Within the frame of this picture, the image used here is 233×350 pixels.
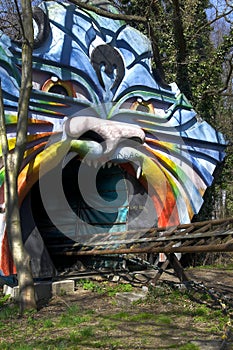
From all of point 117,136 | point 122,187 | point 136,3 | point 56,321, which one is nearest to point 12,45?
point 117,136

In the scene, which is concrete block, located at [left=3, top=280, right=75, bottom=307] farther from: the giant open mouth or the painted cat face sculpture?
the giant open mouth

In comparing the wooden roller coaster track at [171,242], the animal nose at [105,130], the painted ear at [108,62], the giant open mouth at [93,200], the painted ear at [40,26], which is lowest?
the wooden roller coaster track at [171,242]

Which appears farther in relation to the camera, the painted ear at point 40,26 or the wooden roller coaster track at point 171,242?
the painted ear at point 40,26

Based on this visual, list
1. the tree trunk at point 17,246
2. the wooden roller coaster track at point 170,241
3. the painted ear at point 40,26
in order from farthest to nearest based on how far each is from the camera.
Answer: the painted ear at point 40,26, the tree trunk at point 17,246, the wooden roller coaster track at point 170,241

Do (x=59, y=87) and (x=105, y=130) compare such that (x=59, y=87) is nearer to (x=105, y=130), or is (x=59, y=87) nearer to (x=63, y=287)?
(x=105, y=130)

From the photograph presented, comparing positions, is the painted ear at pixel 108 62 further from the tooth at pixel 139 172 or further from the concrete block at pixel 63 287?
the concrete block at pixel 63 287

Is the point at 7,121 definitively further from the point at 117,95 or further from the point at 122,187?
the point at 122,187

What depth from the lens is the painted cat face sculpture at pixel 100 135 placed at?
27.3 feet

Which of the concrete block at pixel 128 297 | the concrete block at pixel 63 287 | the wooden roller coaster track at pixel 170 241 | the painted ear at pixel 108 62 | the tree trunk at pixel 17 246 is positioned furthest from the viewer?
the painted ear at pixel 108 62

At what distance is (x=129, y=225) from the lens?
33.3 feet

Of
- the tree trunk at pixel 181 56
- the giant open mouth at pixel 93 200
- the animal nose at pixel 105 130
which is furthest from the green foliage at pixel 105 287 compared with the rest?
the tree trunk at pixel 181 56

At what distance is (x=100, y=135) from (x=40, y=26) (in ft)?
7.82

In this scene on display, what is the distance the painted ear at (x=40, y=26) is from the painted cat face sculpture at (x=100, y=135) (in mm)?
19

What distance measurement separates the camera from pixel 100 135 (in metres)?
8.99
